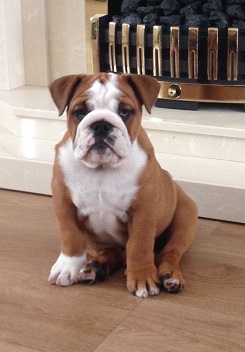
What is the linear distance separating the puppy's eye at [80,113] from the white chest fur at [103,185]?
88 mm

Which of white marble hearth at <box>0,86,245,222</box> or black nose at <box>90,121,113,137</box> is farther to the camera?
white marble hearth at <box>0,86,245,222</box>

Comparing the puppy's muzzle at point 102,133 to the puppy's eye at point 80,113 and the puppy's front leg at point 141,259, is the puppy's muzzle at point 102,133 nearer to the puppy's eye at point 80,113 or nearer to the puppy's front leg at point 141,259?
the puppy's eye at point 80,113

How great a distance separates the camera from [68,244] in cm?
166

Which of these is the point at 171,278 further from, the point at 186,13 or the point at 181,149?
the point at 186,13

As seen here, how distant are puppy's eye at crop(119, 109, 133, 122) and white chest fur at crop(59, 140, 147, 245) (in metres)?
0.08

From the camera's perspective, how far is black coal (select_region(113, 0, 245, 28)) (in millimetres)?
2291

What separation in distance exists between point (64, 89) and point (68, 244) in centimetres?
36

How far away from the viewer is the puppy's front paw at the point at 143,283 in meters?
1.61

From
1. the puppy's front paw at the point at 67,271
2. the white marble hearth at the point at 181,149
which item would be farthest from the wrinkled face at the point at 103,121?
the white marble hearth at the point at 181,149

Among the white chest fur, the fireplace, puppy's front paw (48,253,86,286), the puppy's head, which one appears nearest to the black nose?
the puppy's head

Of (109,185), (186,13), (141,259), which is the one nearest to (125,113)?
(109,185)

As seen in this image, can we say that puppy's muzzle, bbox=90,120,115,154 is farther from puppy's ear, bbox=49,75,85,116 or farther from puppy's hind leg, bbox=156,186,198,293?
puppy's hind leg, bbox=156,186,198,293

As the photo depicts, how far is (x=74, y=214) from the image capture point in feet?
5.47

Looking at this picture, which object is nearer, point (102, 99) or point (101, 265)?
point (102, 99)
